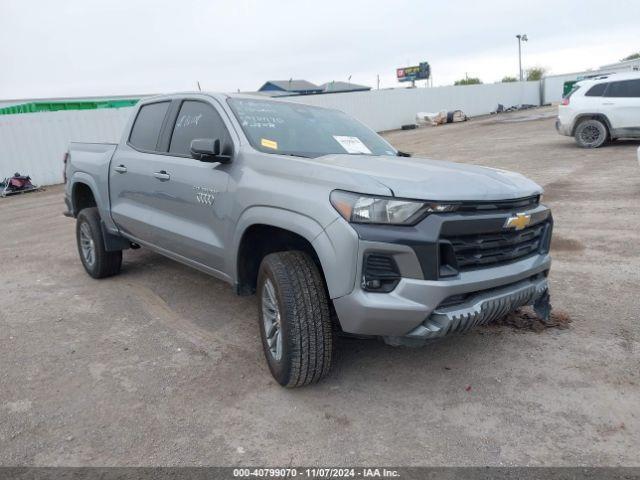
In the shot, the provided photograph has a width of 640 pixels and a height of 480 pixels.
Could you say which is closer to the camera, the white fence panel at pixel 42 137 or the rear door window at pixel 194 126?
the rear door window at pixel 194 126

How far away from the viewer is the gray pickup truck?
8.73 ft

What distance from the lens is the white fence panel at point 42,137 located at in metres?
15.2

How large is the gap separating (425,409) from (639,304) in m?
2.31

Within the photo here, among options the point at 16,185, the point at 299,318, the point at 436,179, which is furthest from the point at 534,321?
the point at 16,185

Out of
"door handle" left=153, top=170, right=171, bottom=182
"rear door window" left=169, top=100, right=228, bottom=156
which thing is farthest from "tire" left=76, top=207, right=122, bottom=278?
"rear door window" left=169, top=100, right=228, bottom=156

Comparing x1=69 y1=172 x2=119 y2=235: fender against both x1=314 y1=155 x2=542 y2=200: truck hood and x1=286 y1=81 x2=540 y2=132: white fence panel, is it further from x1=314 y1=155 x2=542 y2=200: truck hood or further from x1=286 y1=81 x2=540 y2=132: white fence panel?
x1=286 y1=81 x2=540 y2=132: white fence panel

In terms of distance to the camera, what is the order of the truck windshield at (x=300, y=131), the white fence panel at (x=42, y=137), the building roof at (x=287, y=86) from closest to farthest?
the truck windshield at (x=300, y=131)
the white fence panel at (x=42, y=137)
the building roof at (x=287, y=86)

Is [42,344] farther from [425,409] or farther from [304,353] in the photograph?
[425,409]

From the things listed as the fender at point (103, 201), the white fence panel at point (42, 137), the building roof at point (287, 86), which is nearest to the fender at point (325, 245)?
the fender at point (103, 201)

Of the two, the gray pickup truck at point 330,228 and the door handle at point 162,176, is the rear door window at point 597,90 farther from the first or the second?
the door handle at point 162,176

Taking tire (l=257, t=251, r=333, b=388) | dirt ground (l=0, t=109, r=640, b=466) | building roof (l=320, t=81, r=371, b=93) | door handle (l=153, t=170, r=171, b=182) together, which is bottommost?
dirt ground (l=0, t=109, r=640, b=466)

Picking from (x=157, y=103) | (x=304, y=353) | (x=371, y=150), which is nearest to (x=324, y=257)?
(x=304, y=353)

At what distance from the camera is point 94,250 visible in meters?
5.32

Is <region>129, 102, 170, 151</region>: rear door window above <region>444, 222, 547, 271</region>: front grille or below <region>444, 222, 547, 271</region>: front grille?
above
